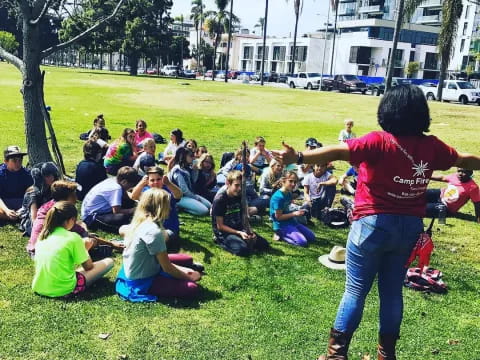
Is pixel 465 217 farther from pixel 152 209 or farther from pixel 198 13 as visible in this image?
pixel 198 13

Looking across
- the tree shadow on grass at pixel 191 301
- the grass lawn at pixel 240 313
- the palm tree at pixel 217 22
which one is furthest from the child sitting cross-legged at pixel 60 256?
the palm tree at pixel 217 22

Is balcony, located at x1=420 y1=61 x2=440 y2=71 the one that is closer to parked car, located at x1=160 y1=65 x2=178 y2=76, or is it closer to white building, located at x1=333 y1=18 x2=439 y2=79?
white building, located at x1=333 y1=18 x2=439 y2=79

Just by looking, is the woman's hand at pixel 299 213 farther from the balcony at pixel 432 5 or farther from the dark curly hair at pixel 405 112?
the balcony at pixel 432 5

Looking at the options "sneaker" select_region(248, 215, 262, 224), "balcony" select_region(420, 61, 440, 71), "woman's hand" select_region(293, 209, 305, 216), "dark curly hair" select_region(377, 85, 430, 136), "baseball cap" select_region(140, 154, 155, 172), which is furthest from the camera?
"balcony" select_region(420, 61, 440, 71)

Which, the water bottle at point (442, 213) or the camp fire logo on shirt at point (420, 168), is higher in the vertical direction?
the camp fire logo on shirt at point (420, 168)

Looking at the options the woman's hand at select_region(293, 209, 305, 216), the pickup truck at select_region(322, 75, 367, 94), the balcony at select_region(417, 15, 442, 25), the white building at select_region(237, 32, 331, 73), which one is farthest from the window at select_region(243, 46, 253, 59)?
the woman's hand at select_region(293, 209, 305, 216)

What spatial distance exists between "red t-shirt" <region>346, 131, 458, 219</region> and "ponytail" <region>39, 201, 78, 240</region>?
9.65ft

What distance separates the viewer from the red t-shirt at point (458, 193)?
8.69m

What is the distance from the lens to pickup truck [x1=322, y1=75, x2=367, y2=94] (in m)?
46.8

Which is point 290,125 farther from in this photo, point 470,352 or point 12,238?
point 470,352

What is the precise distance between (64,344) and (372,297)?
3.26m

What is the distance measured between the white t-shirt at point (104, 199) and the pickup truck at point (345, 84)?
42.8 metres

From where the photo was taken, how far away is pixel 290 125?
21531mm

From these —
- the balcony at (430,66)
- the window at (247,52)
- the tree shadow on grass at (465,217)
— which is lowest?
the tree shadow on grass at (465,217)
